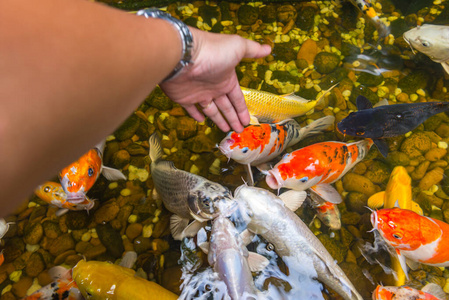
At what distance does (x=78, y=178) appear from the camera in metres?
2.62

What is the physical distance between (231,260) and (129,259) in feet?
3.15

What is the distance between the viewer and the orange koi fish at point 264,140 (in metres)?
2.70

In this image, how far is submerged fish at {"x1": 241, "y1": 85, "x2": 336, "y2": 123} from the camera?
9.95ft

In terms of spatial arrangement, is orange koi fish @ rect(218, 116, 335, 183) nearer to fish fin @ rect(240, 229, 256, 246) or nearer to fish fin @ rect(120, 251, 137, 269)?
fish fin @ rect(240, 229, 256, 246)

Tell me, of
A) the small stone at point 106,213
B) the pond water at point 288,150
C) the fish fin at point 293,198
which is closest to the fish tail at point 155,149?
the pond water at point 288,150

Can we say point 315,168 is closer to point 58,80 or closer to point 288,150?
point 288,150

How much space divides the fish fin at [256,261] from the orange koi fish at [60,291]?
1.36 metres

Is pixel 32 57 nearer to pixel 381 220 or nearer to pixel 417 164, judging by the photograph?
pixel 381 220

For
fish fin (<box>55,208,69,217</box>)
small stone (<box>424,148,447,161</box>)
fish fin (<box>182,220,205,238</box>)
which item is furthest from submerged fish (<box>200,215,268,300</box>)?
small stone (<box>424,148,447,161</box>)

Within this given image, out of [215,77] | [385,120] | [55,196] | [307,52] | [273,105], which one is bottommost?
[55,196]

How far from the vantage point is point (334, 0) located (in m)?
3.96

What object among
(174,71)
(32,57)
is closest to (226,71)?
(174,71)

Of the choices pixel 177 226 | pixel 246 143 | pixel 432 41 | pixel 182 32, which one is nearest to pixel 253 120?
pixel 246 143

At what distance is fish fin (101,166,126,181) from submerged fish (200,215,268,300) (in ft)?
3.57
